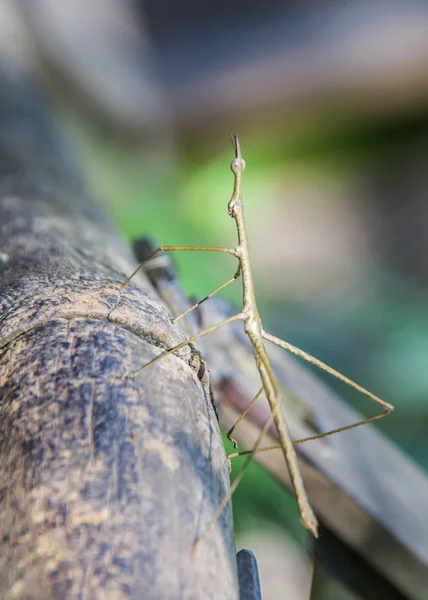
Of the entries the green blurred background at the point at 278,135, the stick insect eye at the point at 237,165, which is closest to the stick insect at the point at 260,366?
the stick insect eye at the point at 237,165

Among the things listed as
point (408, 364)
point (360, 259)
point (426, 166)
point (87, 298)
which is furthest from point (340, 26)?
point (87, 298)

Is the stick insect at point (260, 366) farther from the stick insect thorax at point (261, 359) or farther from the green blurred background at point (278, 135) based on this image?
the green blurred background at point (278, 135)

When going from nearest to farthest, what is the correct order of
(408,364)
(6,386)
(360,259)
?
1. (6,386)
2. (408,364)
3. (360,259)

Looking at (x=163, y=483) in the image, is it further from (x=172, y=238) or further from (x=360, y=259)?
(x=360, y=259)

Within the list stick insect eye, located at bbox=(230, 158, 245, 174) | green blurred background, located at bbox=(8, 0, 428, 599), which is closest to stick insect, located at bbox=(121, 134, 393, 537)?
stick insect eye, located at bbox=(230, 158, 245, 174)

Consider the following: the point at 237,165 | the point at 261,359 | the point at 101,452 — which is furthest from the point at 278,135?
the point at 101,452

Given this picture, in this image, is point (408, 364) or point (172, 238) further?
point (172, 238)

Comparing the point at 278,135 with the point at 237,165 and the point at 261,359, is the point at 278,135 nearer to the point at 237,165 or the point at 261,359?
the point at 237,165
